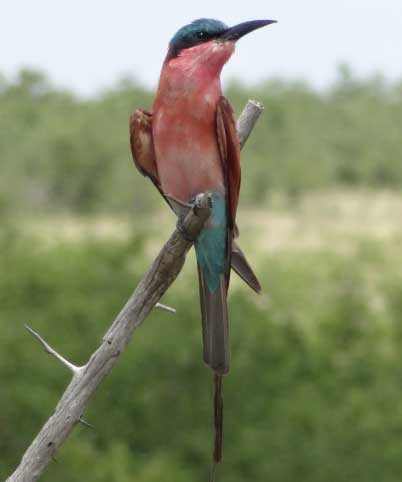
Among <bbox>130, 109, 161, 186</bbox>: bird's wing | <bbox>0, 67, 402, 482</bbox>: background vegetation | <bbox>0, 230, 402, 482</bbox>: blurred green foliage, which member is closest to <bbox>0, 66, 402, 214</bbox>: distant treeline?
<bbox>0, 67, 402, 482</bbox>: background vegetation

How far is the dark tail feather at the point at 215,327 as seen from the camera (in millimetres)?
3928

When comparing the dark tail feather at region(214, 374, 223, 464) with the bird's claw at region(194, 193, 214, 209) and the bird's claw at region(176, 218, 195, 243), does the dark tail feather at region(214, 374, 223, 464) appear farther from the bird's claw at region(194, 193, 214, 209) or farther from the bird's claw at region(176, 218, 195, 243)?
the bird's claw at region(194, 193, 214, 209)

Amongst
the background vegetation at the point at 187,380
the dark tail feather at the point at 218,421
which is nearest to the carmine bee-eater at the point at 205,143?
the dark tail feather at the point at 218,421

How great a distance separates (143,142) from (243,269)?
2.07 feet

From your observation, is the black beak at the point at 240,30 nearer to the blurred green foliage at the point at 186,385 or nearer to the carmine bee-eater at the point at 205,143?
the carmine bee-eater at the point at 205,143

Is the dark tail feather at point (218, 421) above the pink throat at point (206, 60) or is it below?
below

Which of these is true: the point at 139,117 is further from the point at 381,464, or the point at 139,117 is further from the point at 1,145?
the point at 1,145

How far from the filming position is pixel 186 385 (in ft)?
67.3

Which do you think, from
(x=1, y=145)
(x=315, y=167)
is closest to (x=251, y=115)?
(x=1, y=145)

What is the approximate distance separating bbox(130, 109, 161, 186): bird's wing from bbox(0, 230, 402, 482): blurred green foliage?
461 inches

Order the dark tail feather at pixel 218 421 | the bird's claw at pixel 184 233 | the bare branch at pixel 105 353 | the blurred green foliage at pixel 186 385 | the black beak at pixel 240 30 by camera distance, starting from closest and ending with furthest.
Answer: the bare branch at pixel 105 353, the dark tail feather at pixel 218 421, the bird's claw at pixel 184 233, the black beak at pixel 240 30, the blurred green foliage at pixel 186 385

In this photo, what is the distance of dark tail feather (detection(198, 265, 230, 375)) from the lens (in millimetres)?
3928

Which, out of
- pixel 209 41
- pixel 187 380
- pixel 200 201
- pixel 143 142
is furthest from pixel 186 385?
pixel 200 201

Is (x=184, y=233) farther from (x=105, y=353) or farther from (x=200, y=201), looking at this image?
(x=105, y=353)
